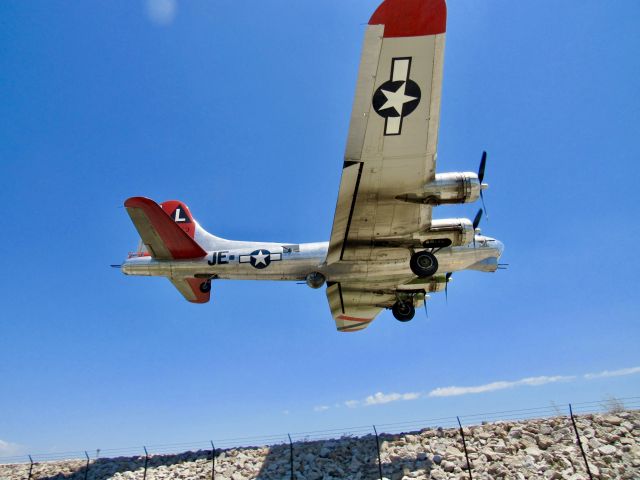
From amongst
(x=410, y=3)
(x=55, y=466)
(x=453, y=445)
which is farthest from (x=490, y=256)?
(x=55, y=466)

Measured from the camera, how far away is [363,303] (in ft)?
69.5

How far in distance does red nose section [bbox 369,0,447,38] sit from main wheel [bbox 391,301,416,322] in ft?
43.5

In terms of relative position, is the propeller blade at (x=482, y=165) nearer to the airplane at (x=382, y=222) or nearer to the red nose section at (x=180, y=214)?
the airplane at (x=382, y=222)

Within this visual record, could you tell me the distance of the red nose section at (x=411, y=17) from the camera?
9.84m

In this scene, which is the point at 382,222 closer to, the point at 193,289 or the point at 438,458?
the point at 438,458

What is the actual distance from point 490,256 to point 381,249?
5368 mm

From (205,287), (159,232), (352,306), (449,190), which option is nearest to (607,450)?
(449,190)

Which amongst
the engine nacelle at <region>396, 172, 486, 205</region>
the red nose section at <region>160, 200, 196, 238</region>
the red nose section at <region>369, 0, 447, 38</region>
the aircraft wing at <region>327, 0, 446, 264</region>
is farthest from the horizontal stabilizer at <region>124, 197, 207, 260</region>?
the red nose section at <region>369, 0, 447, 38</region>

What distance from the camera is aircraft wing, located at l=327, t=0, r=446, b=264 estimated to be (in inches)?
397

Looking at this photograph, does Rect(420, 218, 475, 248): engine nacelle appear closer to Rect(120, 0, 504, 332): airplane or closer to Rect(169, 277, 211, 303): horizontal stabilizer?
Rect(120, 0, 504, 332): airplane

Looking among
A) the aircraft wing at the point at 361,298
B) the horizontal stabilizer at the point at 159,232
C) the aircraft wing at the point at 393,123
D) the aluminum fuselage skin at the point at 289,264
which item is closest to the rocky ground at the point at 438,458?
the aircraft wing at the point at 361,298

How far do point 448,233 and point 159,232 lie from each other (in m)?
10.9

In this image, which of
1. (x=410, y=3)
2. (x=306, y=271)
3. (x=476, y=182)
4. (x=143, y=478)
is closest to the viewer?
(x=410, y=3)

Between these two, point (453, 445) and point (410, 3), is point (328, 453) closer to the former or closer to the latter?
point (453, 445)
